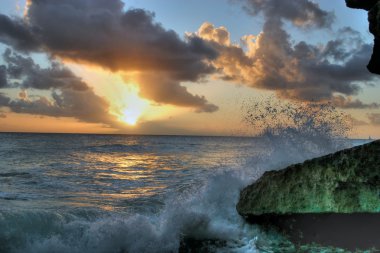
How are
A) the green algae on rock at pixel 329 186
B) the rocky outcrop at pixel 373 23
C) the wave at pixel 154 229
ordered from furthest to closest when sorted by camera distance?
the wave at pixel 154 229
the rocky outcrop at pixel 373 23
the green algae on rock at pixel 329 186

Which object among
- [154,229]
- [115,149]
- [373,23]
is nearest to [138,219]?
[154,229]

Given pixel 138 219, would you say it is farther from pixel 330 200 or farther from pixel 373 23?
pixel 373 23

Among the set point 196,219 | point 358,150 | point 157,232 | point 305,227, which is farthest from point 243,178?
point 358,150

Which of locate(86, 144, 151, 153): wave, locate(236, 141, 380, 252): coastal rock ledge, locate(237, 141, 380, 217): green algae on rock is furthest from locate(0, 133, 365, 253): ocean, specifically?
locate(86, 144, 151, 153): wave

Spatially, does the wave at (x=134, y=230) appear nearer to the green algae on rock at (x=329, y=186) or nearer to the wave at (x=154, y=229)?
the wave at (x=154, y=229)

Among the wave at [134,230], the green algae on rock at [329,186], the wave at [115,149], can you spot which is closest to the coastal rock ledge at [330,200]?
the green algae on rock at [329,186]

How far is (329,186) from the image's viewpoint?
5383 millimetres

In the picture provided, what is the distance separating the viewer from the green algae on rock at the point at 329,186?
5.14m

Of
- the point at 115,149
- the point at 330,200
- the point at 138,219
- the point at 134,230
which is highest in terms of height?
the point at 330,200

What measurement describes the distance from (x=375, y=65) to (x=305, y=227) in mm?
3905

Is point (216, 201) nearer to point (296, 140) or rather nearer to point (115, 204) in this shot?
point (115, 204)

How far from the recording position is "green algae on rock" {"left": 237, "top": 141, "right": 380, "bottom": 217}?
202 inches

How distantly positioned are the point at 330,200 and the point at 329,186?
0.71 feet

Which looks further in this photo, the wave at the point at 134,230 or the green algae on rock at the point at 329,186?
the wave at the point at 134,230
